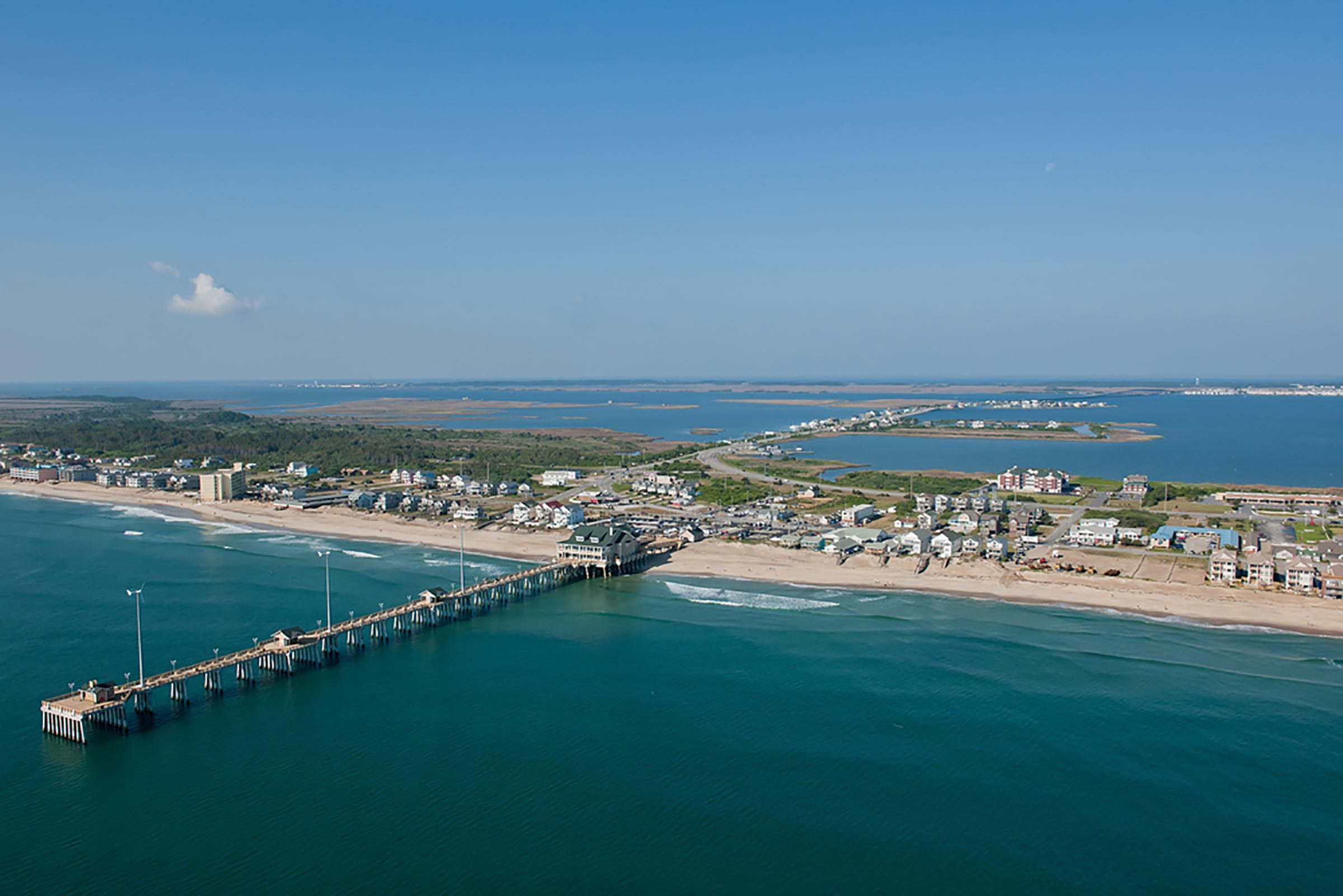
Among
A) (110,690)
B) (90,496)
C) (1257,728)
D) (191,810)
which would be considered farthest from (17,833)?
(90,496)

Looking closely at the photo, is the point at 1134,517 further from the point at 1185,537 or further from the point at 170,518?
the point at 170,518

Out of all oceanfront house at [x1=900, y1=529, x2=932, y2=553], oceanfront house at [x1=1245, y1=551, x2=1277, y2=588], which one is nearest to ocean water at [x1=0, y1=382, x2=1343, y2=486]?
oceanfront house at [x1=1245, y1=551, x2=1277, y2=588]

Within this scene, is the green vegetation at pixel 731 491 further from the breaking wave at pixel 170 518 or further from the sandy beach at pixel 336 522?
the breaking wave at pixel 170 518

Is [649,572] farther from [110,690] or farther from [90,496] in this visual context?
[90,496]

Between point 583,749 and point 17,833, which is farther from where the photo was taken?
point 583,749

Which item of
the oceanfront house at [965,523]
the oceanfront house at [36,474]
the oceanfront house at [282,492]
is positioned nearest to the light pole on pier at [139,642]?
the oceanfront house at [282,492]

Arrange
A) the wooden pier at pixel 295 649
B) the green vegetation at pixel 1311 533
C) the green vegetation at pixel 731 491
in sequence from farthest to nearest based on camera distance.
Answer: the green vegetation at pixel 731 491 < the green vegetation at pixel 1311 533 < the wooden pier at pixel 295 649

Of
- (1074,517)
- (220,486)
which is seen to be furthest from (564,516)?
(1074,517)
